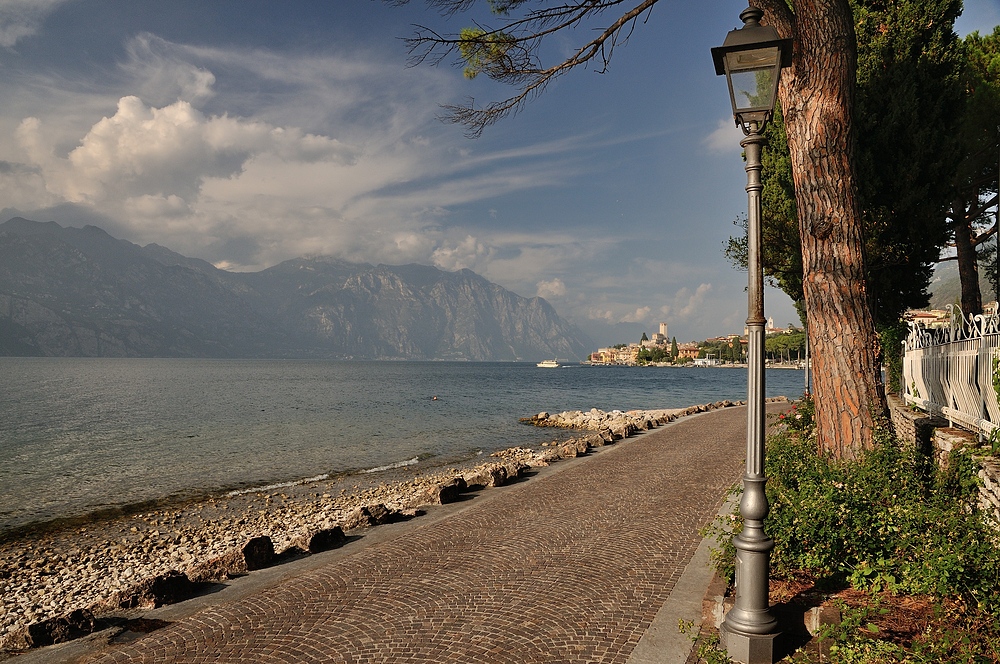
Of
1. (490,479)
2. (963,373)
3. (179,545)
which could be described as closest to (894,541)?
(963,373)

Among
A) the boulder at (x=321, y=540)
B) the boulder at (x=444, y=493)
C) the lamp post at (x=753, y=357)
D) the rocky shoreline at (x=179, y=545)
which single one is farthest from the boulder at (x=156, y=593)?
the lamp post at (x=753, y=357)

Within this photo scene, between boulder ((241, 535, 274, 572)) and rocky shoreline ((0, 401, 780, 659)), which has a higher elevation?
boulder ((241, 535, 274, 572))

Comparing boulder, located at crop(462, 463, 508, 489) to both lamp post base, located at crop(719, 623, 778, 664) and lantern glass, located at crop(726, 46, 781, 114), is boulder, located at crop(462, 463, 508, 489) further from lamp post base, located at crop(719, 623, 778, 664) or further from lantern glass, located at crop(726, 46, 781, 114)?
lantern glass, located at crop(726, 46, 781, 114)

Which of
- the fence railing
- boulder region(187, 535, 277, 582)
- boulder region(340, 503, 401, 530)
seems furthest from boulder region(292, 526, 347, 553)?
the fence railing

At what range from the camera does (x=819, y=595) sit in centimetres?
472

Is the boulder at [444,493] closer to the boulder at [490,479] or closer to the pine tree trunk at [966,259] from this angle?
the boulder at [490,479]

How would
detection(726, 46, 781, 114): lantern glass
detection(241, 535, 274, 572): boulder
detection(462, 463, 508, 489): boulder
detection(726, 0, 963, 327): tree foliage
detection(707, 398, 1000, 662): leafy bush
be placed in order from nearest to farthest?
detection(707, 398, 1000, 662): leafy bush
detection(726, 46, 781, 114): lantern glass
detection(241, 535, 274, 572): boulder
detection(462, 463, 508, 489): boulder
detection(726, 0, 963, 327): tree foliage

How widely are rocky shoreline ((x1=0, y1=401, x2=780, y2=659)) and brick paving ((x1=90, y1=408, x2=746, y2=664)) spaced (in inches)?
29.4

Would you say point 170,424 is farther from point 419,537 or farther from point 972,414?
point 972,414

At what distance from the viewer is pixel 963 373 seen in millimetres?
6469

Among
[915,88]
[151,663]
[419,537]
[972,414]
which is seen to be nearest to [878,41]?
[915,88]

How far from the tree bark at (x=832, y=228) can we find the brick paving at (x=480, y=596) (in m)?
2.47

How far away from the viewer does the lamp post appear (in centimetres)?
414

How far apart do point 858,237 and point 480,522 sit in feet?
20.5
